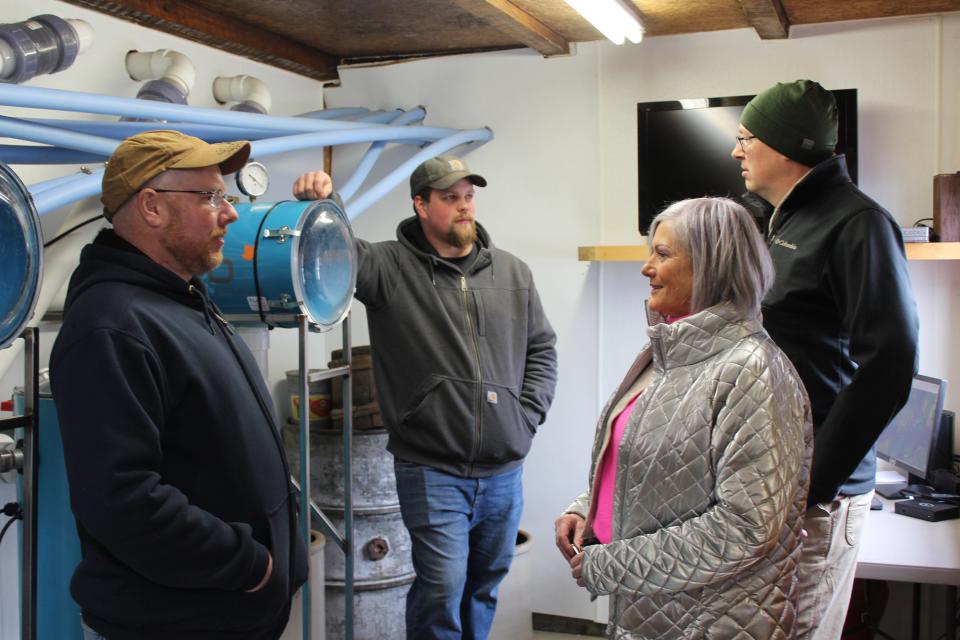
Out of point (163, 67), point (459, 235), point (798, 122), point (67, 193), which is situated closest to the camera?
point (798, 122)

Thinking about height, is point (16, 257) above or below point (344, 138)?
below

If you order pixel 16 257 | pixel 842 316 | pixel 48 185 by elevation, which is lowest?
pixel 842 316

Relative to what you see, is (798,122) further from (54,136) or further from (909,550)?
(54,136)

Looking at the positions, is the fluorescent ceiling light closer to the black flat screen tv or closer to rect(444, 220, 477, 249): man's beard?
the black flat screen tv

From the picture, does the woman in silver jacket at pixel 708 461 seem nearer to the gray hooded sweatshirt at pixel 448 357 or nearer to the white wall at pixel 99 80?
the gray hooded sweatshirt at pixel 448 357

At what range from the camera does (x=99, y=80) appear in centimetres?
327

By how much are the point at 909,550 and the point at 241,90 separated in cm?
290

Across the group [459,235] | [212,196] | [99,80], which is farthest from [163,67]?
[212,196]

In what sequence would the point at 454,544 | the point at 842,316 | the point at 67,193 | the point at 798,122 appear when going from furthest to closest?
the point at 454,544 < the point at 67,193 < the point at 798,122 < the point at 842,316

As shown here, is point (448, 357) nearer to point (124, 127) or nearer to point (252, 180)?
point (252, 180)

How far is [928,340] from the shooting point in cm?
370

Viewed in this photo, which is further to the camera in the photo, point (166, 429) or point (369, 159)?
→ point (369, 159)

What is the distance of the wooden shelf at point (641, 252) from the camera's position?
3379 mm

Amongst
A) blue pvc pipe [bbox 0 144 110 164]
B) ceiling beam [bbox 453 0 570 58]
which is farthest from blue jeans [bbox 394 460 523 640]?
ceiling beam [bbox 453 0 570 58]
